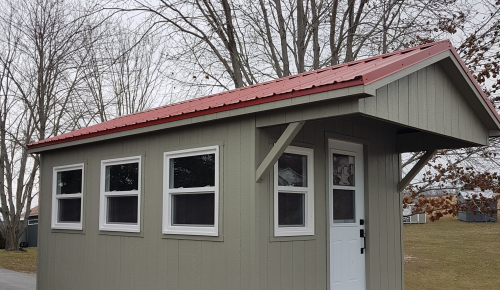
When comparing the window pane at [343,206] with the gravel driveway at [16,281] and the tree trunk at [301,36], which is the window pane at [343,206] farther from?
the tree trunk at [301,36]

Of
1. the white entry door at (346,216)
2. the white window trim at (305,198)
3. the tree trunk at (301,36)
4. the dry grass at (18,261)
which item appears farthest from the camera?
the tree trunk at (301,36)

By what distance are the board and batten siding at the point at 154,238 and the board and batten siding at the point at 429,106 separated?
1.34 m

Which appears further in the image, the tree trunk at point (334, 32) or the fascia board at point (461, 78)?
the tree trunk at point (334, 32)

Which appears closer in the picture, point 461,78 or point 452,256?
point 461,78

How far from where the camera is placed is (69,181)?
27.1ft

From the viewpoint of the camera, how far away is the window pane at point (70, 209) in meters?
8.00

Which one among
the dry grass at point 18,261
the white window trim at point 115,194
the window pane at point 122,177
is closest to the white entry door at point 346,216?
the white window trim at point 115,194

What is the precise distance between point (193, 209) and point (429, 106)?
2.78 m

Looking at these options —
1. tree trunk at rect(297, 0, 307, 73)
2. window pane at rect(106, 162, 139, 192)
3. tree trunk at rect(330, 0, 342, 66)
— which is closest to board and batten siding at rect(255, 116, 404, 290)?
window pane at rect(106, 162, 139, 192)

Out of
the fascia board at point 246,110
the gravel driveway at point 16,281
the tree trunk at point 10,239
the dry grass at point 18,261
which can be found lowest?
the dry grass at point 18,261

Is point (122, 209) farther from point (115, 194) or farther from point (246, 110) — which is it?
point (246, 110)

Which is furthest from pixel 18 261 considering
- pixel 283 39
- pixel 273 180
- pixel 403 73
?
pixel 403 73

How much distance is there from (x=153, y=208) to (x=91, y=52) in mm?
14109

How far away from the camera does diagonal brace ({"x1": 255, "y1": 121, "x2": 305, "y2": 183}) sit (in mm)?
4887
